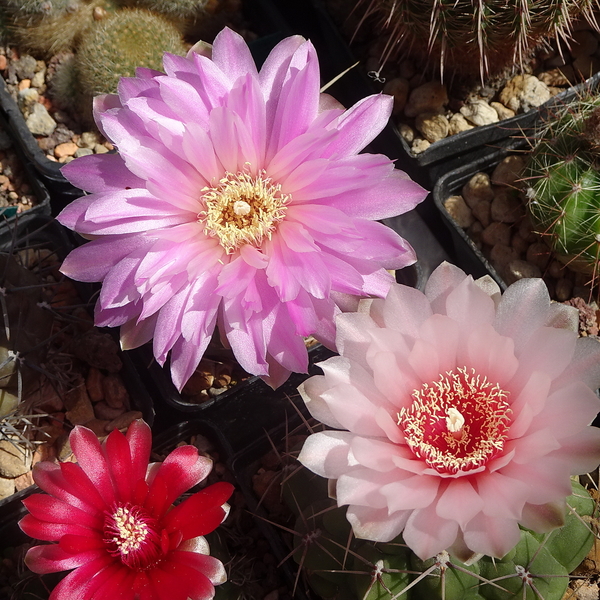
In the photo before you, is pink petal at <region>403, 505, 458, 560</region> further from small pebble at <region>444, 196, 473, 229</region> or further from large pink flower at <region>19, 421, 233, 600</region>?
small pebble at <region>444, 196, 473, 229</region>

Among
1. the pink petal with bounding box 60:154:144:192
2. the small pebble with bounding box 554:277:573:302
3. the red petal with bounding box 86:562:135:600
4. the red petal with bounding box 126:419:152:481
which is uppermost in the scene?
the pink petal with bounding box 60:154:144:192

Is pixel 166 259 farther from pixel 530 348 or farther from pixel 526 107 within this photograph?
pixel 526 107

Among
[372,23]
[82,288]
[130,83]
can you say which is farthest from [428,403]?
[372,23]

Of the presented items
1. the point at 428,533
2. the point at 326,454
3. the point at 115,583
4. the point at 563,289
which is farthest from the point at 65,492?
the point at 563,289

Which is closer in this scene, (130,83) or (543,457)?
(543,457)

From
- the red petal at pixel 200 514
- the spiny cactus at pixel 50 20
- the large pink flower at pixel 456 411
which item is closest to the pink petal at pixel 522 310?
the large pink flower at pixel 456 411

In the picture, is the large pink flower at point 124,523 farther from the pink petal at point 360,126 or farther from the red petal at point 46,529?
the pink petal at point 360,126

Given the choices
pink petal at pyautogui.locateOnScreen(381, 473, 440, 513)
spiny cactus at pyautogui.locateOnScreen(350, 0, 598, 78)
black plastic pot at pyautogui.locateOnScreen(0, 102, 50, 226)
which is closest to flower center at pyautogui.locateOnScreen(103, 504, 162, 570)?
pink petal at pyautogui.locateOnScreen(381, 473, 440, 513)
